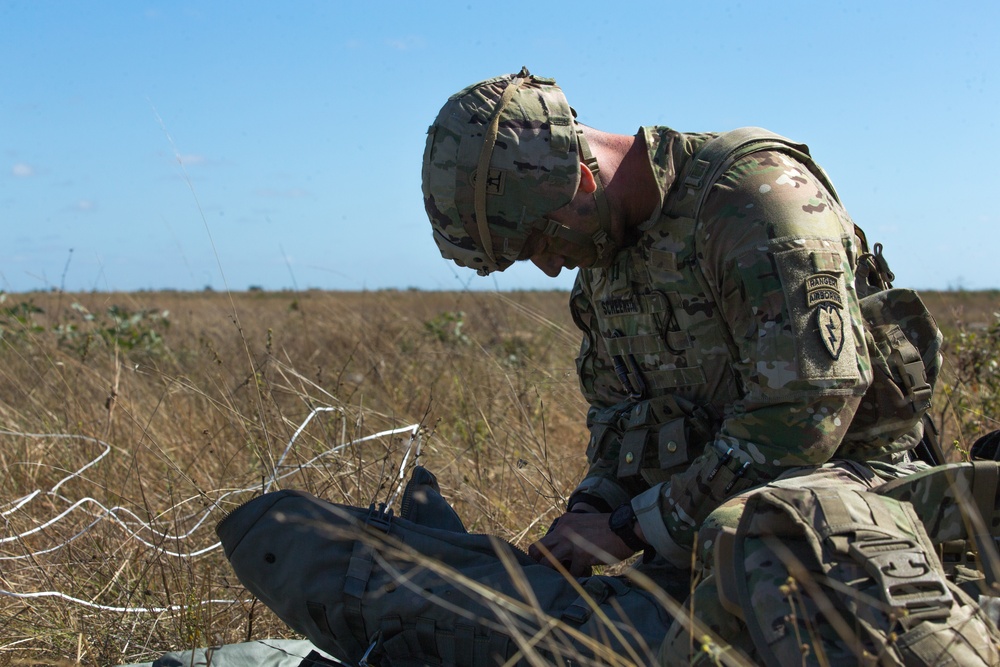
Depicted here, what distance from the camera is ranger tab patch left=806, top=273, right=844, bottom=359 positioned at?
2219 millimetres

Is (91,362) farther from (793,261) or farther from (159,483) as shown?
(793,261)

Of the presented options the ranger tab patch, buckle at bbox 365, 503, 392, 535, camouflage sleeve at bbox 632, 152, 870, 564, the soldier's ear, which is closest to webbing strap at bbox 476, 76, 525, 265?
the soldier's ear

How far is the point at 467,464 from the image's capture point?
4137 mm

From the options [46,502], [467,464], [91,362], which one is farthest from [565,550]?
[91,362]

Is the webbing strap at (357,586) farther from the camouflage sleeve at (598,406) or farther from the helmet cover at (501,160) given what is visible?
the helmet cover at (501,160)

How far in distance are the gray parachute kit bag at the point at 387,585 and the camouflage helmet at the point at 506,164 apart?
35.8 inches

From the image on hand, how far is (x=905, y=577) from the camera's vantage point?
5.94ft

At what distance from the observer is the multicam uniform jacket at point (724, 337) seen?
2.25m

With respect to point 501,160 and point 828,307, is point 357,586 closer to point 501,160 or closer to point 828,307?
point 501,160

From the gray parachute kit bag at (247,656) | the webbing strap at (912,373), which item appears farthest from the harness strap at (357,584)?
the webbing strap at (912,373)

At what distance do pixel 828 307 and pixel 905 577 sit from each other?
0.69m

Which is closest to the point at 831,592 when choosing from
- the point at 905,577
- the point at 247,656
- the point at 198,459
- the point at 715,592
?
the point at 905,577

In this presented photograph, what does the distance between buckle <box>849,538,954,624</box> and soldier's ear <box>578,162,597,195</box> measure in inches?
51.2

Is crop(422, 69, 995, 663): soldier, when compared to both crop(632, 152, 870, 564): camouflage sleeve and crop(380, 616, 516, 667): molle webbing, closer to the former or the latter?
crop(632, 152, 870, 564): camouflage sleeve
